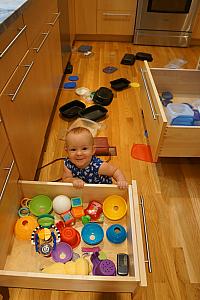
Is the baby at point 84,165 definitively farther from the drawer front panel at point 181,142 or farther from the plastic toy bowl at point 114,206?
the drawer front panel at point 181,142

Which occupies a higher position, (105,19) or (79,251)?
(105,19)

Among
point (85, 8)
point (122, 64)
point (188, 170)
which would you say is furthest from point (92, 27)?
point (188, 170)

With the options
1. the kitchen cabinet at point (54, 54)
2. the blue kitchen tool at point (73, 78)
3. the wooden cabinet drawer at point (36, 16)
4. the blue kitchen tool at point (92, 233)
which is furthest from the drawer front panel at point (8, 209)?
the blue kitchen tool at point (73, 78)

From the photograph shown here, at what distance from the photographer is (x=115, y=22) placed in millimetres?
2623

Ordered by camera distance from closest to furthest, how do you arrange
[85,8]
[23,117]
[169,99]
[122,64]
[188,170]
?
1. [23,117]
2. [188,170]
3. [169,99]
4. [122,64]
5. [85,8]

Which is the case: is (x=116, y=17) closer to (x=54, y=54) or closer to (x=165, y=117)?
(x=54, y=54)

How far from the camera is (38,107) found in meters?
1.18

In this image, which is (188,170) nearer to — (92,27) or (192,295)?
(192,295)

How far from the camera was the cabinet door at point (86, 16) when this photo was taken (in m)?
2.49

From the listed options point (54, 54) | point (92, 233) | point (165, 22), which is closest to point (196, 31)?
point (165, 22)

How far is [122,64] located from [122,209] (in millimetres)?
1756

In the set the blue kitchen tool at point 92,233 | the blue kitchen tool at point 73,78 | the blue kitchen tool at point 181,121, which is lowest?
the blue kitchen tool at point 73,78

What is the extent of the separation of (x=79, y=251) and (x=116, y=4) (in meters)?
2.50

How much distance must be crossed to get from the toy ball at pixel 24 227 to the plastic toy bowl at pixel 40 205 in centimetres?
4
